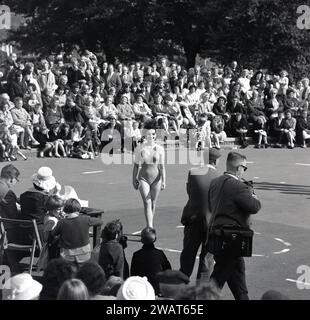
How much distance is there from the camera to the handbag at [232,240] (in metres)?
9.23

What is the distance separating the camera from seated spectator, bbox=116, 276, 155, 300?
22.2ft

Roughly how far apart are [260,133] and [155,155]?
490 inches

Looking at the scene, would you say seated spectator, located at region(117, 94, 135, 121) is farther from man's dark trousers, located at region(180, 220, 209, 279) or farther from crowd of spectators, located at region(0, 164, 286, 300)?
man's dark trousers, located at region(180, 220, 209, 279)

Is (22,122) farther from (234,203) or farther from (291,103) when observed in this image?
(234,203)

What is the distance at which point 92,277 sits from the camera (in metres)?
7.55

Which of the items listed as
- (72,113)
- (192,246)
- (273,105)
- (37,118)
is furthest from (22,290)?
(273,105)

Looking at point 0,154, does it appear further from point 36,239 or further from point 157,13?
point 157,13

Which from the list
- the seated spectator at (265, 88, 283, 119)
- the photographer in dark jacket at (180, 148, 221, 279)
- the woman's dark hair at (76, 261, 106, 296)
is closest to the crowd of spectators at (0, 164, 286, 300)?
the woman's dark hair at (76, 261, 106, 296)

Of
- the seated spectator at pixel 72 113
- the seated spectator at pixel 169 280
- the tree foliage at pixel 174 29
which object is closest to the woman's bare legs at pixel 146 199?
the seated spectator at pixel 169 280

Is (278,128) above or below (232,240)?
above

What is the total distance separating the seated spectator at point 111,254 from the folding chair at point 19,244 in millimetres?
1191

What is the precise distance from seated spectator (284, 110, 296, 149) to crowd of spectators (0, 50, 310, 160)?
33 mm
